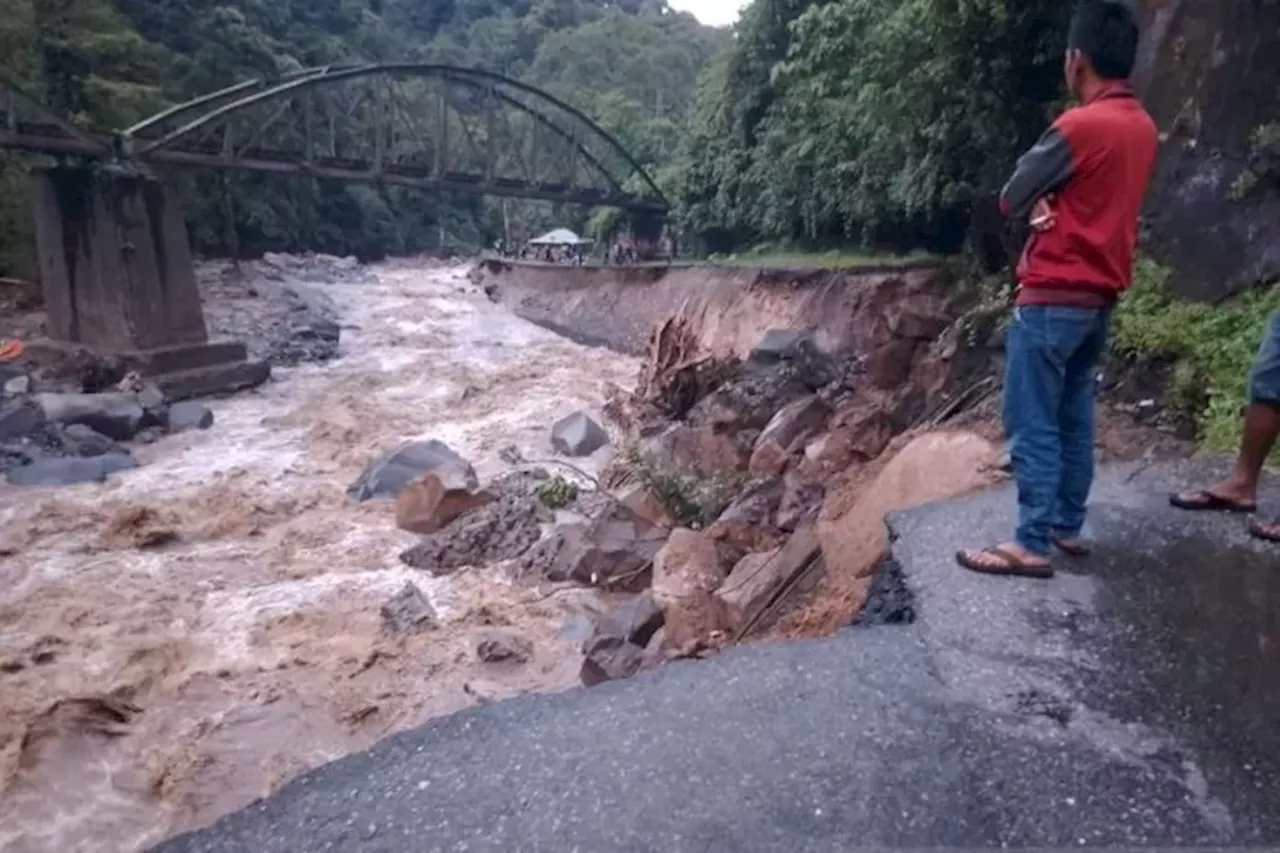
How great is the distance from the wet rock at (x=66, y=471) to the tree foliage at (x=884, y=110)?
10743 mm

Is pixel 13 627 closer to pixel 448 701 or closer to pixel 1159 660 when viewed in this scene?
pixel 448 701

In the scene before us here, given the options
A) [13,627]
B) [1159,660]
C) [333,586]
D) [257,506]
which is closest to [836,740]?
[1159,660]

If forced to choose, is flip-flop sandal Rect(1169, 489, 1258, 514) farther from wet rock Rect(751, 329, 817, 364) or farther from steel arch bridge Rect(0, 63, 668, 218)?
steel arch bridge Rect(0, 63, 668, 218)

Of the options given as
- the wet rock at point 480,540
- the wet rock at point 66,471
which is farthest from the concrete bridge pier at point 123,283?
the wet rock at point 480,540

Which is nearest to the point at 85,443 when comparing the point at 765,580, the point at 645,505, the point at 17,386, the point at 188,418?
the point at 188,418

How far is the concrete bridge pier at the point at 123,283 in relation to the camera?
68.8ft

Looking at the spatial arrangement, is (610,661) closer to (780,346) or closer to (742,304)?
(780,346)

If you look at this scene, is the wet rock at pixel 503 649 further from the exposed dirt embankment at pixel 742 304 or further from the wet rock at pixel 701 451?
the exposed dirt embankment at pixel 742 304

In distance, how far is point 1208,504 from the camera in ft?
16.3

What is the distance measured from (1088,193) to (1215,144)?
5321 millimetres

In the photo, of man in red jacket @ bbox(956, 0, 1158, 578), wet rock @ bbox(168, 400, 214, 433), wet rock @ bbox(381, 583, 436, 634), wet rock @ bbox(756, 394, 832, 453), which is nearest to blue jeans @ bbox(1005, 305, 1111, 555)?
man in red jacket @ bbox(956, 0, 1158, 578)

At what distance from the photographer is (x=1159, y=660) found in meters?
3.74

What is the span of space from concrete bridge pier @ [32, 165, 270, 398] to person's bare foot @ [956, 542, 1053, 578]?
18.9 m

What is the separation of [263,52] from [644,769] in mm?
50946
